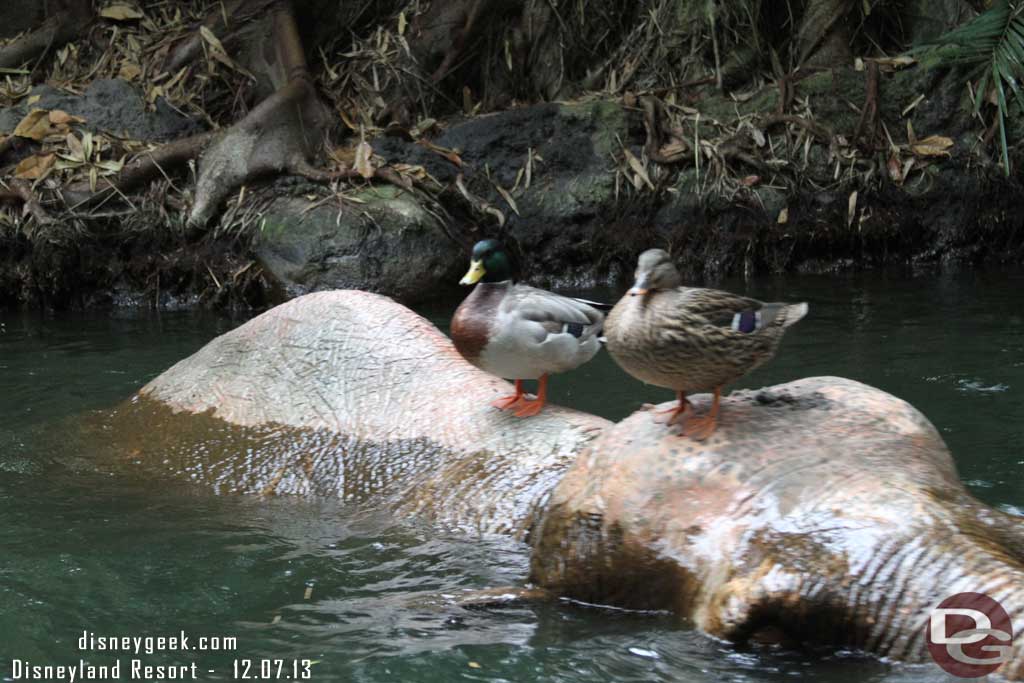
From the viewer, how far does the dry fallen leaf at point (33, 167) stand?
10234 mm

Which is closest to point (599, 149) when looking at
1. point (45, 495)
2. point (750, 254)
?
point (750, 254)

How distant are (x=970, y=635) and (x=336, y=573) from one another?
205 cm

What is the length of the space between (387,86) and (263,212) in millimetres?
2430

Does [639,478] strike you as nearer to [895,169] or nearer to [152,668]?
[152,668]

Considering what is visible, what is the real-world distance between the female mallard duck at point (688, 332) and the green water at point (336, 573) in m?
0.74

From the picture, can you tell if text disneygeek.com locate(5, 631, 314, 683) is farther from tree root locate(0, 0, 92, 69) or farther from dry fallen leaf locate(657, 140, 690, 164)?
tree root locate(0, 0, 92, 69)

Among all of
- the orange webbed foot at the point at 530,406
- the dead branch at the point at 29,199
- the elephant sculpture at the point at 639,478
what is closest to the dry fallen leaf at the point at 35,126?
the dead branch at the point at 29,199

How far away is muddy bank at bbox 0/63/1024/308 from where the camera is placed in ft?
32.4

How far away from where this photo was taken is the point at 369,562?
4.00 meters

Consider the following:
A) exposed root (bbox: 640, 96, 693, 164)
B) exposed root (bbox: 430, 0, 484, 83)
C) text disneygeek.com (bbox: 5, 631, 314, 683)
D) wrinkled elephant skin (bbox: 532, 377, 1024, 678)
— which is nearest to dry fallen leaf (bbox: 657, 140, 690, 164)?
exposed root (bbox: 640, 96, 693, 164)

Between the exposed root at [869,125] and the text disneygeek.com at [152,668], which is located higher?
the exposed root at [869,125]

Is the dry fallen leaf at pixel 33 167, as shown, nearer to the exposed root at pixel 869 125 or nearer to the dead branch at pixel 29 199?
the dead branch at pixel 29 199

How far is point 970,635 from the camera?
112 inches

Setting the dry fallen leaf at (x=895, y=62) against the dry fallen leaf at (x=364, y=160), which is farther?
the dry fallen leaf at (x=895, y=62)
